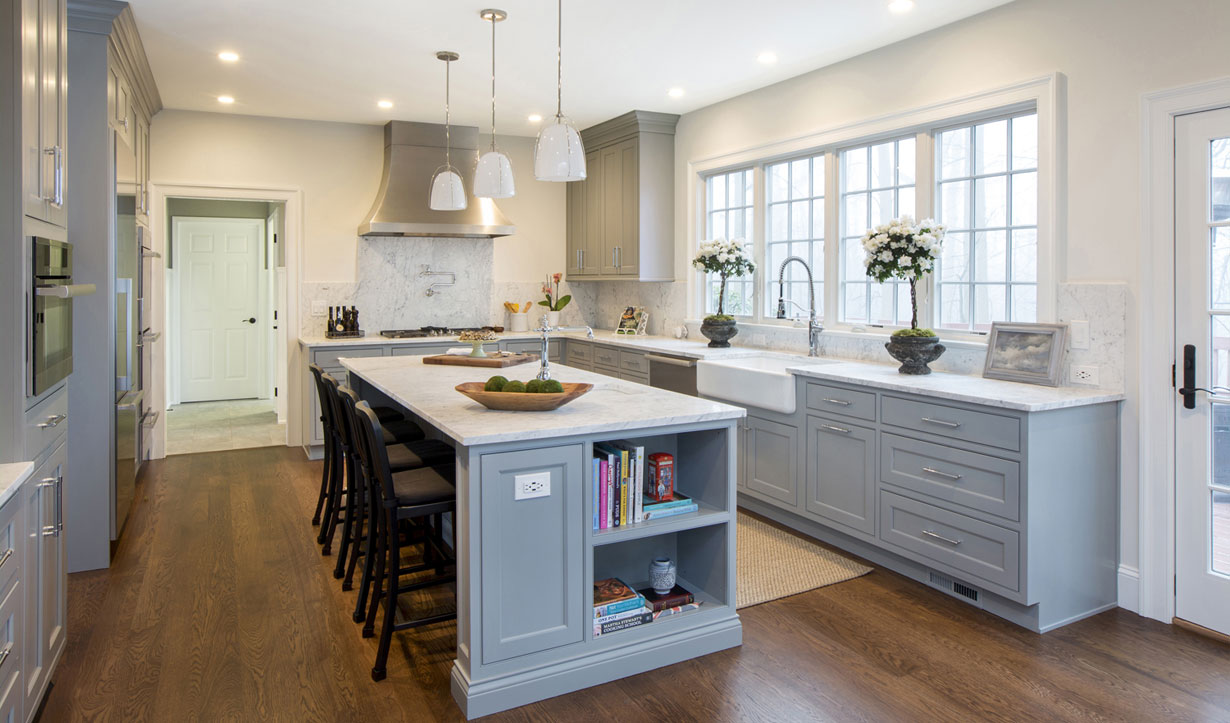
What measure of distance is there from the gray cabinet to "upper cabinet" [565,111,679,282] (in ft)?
12.6

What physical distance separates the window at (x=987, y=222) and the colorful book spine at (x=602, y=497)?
87.3 inches

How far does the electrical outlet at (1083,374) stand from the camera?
3340 mm

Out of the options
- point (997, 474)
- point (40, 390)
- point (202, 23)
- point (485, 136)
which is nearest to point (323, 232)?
point (485, 136)

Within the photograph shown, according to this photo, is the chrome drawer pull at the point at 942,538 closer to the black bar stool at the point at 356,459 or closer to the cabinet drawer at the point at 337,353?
the black bar stool at the point at 356,459

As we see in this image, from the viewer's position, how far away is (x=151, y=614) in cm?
323

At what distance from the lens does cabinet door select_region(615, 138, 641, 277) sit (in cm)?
625

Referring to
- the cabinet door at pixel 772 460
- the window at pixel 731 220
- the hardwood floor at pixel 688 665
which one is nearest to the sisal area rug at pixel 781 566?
the hardwood floor at pixel 688 665

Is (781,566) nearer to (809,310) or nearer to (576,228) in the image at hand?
(809,310)

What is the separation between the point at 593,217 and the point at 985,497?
14.7 ft

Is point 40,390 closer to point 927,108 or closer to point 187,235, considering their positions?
point 927,108

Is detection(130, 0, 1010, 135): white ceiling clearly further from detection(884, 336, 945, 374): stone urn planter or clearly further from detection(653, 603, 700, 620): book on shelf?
detection(653, 603, 700, 620): book on shelf

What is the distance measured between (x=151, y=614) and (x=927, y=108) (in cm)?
424

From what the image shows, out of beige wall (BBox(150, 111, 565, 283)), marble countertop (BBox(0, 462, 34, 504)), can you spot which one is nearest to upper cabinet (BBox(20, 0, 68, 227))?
marble countertop (BBox(0, 462, 34, 504))

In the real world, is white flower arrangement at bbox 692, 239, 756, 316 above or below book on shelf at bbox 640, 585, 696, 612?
above
